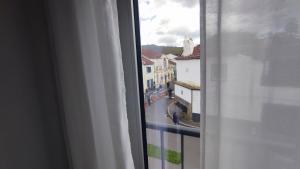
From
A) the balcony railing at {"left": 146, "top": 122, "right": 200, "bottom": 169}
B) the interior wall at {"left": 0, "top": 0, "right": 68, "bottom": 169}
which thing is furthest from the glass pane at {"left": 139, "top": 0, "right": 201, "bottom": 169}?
the interior wall at {"left": 0, "top": 0, "right": 68, "bottom": 169}

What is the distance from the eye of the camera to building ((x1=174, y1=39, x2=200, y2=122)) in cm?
78

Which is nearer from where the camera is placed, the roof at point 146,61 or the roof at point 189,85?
the roof at point 189,85

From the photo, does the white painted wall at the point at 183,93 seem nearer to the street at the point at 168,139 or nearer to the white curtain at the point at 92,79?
the street at the point at 168,139

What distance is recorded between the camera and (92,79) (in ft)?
2.87

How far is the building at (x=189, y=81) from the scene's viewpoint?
0.78m

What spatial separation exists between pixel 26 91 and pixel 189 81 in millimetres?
659

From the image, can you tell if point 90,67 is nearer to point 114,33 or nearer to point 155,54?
point 114,33

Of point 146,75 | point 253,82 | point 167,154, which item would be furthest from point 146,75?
point 253,82

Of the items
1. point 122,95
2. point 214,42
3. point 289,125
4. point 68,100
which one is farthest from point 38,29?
point 289,125

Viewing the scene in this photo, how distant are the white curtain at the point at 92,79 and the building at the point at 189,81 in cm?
23

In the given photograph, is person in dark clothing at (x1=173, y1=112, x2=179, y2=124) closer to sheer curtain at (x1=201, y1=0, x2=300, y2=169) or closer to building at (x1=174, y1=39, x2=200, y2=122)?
building at (x1=174, y1=39, x2=200, y2=122)

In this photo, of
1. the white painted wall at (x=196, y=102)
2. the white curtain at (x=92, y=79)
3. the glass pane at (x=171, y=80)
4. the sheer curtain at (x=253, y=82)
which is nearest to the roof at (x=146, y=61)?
the glass pane at (x=171, y=80)

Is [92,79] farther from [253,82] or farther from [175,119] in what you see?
[253,82]

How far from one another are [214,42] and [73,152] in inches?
31.1
